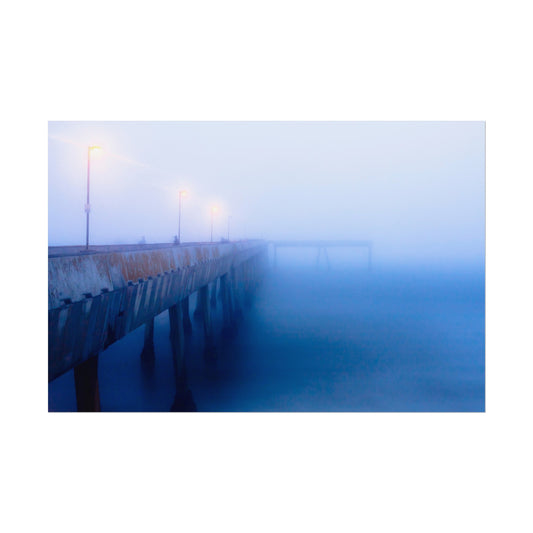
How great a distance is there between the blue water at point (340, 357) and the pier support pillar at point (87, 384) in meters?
3.03

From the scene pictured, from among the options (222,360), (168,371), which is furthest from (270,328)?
(168,371)

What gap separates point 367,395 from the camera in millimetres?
9438

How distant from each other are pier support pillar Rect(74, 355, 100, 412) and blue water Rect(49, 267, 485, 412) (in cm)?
303

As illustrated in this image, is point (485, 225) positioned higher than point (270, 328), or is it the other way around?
point (485, 225)

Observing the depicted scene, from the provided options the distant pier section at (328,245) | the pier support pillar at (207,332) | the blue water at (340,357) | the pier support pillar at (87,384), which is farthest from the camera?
the pier support pillar at (207,332)

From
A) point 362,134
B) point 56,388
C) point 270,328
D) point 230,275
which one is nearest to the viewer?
point 362,134

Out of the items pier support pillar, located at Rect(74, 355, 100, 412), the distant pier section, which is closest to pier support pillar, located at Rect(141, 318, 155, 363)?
the distant pier section

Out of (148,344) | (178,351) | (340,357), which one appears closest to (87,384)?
(178,351)

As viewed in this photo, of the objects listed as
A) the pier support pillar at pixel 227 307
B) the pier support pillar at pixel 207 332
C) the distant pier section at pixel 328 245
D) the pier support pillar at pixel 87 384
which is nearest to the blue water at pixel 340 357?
the pier support pillar at pixel 207 332

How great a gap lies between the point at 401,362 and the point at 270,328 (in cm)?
413

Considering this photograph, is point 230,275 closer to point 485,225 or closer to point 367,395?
point 367,395

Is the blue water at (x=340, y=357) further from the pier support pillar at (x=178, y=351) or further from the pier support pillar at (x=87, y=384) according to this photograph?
the pier support pillar at (x=87, y=384)

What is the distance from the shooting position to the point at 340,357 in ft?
34.2

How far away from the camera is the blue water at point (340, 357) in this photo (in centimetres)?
925
